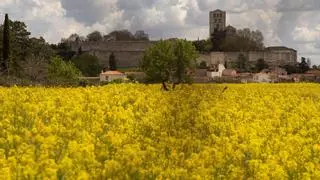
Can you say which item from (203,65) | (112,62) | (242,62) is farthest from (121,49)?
(242,62)

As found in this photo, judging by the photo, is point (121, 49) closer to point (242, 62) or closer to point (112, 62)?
point (112, 62)

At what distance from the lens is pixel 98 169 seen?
870 centimetres

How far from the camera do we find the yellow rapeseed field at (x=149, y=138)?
8805mm

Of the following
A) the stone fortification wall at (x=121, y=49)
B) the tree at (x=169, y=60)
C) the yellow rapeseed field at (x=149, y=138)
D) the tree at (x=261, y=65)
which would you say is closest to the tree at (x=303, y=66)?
the tree at (x=261, y=65)

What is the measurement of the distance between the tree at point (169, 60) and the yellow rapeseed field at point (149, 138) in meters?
71.6

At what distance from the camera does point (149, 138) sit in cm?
1148

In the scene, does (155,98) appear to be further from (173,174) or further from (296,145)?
(173,174)

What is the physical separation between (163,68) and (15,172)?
88.3 m

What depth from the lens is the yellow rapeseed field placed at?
8805mm

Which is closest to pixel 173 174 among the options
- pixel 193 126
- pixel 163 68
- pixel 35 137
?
pixel 35 137

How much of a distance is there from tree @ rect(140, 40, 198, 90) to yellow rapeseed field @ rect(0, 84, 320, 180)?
7161cm

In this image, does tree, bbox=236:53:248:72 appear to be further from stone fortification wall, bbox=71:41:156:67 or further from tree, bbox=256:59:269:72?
stone fortification wall, bbox=71:41:156:67

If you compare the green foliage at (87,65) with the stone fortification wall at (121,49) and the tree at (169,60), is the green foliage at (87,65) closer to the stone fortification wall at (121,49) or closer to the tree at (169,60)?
the stone fortification wall at (121,49)

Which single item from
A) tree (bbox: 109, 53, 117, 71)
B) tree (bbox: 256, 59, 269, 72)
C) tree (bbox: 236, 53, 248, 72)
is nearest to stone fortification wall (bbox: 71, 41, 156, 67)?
tree (bbox: 109, 53, 117, 71)
